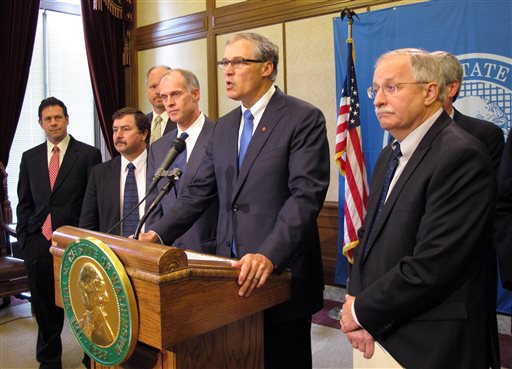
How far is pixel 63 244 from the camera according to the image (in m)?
1.60

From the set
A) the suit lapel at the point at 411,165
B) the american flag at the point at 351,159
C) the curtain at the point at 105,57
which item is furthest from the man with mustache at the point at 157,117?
the curtain at the point at 105,57

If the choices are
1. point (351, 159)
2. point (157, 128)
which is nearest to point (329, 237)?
point (351, 159)

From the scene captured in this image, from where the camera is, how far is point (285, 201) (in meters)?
1.83

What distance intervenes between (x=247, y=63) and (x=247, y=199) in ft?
1.67

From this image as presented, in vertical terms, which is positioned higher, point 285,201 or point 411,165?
point 411,165

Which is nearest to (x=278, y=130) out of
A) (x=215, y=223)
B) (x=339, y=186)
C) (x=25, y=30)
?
(x=215, y=223)

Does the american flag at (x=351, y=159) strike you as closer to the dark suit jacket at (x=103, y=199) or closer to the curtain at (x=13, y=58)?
the dark suit jacket at (x=103, y=199)

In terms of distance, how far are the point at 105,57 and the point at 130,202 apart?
4.15 metres

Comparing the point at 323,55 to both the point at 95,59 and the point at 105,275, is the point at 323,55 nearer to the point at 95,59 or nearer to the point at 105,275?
the point at 95,59

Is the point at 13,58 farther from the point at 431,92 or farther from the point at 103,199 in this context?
the point at 431,92

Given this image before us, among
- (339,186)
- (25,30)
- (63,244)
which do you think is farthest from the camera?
(25,30)

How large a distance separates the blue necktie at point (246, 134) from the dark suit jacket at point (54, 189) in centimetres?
176

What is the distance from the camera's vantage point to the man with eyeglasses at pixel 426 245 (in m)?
1.39

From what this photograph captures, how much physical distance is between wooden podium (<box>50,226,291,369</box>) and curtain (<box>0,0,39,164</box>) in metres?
4.38
